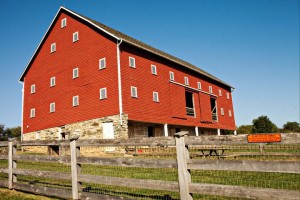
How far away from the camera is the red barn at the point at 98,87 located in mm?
21453

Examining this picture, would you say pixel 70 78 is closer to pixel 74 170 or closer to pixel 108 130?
pixel 108 130

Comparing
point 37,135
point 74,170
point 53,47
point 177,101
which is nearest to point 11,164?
point 74,170

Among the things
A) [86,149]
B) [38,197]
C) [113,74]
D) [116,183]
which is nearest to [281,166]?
[116,183]

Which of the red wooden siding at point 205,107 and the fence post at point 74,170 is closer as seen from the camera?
the fence post at point 74,170

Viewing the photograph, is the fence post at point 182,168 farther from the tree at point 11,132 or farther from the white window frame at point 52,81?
the tree at point 11,132

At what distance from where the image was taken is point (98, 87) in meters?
22.3

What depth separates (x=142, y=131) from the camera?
2491 cm

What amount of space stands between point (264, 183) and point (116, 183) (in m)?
4.26

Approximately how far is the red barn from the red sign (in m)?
16.7

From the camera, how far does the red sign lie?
3611 millimetres

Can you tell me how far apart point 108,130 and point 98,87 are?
4085mm

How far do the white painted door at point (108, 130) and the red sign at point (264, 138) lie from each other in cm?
1730

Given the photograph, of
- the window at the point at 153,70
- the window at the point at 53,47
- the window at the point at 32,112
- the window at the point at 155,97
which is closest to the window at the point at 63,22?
the window at the point at 53,47

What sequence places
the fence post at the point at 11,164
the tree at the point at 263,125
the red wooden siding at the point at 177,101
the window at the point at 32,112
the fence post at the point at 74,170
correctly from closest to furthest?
1. the fence post at the point at 74,170
2. the fence post at the point at 11,164
3. the red wooden siding at the point at 177,101
4. the window at the point at 32,112
5. the tree at the point at 263,125
